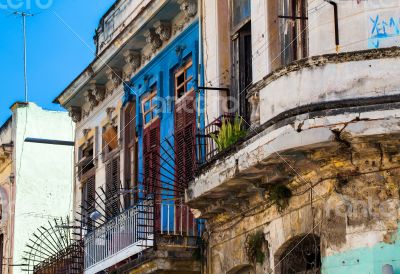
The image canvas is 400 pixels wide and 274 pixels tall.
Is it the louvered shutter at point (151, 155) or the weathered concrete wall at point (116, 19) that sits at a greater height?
the weathered concrete wall at point (116, 19)

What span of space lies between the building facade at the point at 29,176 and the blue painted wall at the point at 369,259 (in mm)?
14507

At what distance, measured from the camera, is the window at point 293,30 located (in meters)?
11.8

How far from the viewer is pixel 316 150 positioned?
10.7 metres

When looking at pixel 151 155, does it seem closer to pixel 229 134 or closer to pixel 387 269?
pixel 229 134

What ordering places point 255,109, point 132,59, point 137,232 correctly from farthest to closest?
1. point 132,59
2. point 137,232
3. point 255,109

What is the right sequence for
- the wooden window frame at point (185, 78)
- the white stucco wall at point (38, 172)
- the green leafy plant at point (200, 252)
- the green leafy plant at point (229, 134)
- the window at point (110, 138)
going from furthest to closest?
the white stucco wall at point (38, 172) < the window at point (110, 138) < the wooden window frame at point (185, 78) < the green leafy plant at point (200, 252) < the green leafy plant at point (229, 134)

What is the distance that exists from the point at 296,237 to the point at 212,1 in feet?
13.6

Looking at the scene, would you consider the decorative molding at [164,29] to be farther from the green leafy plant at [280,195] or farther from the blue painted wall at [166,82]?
the green leafy plant at [280,195]

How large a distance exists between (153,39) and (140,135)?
1561mm

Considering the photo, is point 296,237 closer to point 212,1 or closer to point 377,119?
point 377,119

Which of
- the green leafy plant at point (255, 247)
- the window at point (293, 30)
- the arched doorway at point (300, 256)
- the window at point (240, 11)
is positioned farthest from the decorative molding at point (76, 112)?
the arched doorway at point (300, 256)

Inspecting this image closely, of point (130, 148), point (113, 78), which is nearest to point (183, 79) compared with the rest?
point (130, 148)

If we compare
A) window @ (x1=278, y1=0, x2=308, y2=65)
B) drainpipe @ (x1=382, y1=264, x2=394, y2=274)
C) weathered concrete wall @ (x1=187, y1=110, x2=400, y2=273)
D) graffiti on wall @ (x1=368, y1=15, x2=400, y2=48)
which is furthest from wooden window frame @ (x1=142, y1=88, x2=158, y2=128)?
drainpipe @ (x1=382, y1=264, x2=394, y2=274)

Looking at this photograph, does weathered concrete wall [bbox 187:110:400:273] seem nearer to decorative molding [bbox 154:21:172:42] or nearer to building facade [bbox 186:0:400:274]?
building facade [bbox 186:0:400:274]
